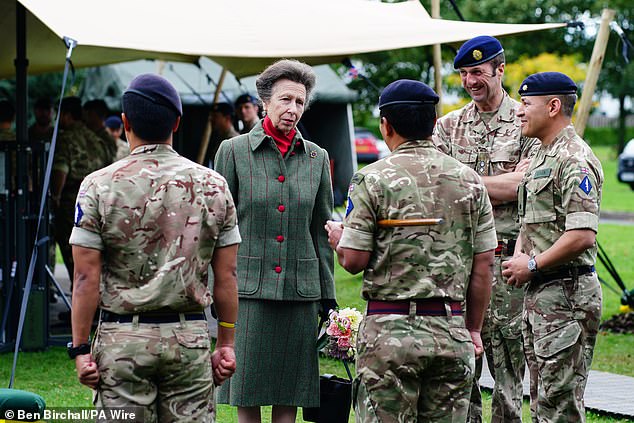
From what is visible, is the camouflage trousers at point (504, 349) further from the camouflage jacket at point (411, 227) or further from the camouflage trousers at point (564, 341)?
the camouflage jacket at point (411, 227)

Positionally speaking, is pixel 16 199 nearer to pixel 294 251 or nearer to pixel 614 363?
pixel 294 251

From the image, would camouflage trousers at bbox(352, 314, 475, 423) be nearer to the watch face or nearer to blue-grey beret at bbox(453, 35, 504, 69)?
the watch face

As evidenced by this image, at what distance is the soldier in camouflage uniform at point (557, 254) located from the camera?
4.87 meters

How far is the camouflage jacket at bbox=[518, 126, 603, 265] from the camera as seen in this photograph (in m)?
4.84

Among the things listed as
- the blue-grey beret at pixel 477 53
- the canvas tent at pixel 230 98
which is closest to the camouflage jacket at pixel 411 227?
the blue-grey beret at pixel 477 53

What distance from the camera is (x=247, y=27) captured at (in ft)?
28.7

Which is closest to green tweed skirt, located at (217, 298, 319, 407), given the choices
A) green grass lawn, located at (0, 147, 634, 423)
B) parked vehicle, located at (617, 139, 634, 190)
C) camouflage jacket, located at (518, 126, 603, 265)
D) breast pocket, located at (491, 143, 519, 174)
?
green grass lawn, located at (0, 147, 634, 423)

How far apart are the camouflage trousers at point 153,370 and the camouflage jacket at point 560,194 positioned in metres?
1.97

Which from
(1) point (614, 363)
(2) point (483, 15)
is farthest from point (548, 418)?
(2) point (483, 15)

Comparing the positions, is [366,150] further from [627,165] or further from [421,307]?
[421,307]

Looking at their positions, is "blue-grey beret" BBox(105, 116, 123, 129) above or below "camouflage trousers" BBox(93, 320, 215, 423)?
above

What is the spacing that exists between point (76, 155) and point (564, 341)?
24.4ft

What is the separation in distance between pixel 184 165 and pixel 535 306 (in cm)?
206

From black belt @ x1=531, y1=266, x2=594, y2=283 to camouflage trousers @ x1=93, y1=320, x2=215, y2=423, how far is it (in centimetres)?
194
